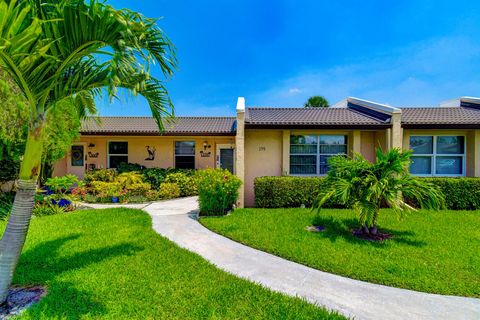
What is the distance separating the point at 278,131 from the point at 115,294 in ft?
29.1

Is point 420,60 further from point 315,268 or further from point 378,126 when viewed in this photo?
point 315,268

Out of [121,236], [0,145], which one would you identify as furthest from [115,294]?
[0,145]

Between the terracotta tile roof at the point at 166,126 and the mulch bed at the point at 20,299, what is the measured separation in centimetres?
880

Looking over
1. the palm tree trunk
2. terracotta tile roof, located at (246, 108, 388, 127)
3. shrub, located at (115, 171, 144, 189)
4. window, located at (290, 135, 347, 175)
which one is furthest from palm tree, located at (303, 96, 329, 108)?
the palm tree trunk

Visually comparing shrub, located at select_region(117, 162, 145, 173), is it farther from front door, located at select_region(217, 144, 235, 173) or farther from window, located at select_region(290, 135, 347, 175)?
window, located at select_region(290, 135, 347, 175)

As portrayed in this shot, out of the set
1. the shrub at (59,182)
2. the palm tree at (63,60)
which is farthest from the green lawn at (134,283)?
the shrub at (59,182)

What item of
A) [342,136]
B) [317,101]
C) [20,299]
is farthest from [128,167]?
[317,101]

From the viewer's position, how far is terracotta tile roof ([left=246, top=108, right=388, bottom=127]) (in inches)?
394

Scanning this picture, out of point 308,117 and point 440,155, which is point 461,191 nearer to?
point 440,155

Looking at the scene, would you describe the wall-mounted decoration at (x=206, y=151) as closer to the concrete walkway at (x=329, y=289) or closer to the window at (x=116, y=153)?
the window at (x=116, y=153)

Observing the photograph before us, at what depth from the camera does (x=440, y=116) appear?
11031 mm

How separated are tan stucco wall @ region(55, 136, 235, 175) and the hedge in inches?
227

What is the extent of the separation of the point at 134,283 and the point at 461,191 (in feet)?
39.4

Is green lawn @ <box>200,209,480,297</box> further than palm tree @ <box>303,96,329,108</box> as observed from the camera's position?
No
